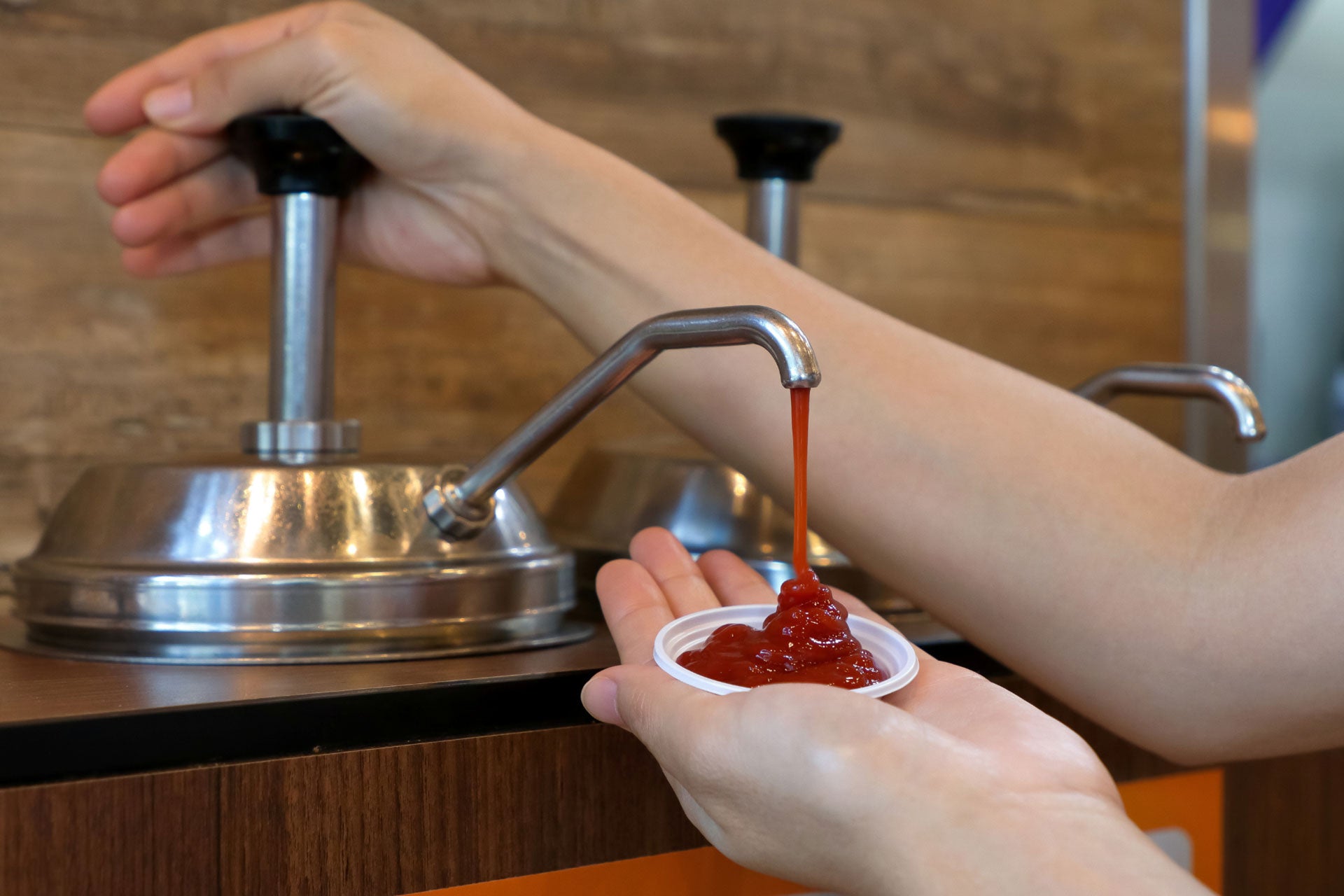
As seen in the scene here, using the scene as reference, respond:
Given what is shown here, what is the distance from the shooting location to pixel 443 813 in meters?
0.66

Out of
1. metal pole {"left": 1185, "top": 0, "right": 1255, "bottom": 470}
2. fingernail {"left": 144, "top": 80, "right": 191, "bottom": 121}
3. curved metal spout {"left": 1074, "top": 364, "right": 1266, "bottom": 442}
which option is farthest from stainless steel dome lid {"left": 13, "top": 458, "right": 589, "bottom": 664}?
metal pole {"left": 1185, "top": 0, "right": 1255, "bottom": 470}

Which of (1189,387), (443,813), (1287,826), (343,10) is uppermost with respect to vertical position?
(343,10)

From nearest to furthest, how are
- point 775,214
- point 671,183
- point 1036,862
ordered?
point 1036,862
point 775,214
point 671,183

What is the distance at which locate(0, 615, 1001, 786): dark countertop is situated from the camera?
58cm

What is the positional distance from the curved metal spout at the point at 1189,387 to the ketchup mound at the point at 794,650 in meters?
0.36

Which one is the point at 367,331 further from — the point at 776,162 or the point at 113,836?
the point at 113,836

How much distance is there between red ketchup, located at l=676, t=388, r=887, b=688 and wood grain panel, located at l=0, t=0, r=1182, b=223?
787 mm

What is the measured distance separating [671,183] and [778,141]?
369mm

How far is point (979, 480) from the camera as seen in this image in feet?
2.61

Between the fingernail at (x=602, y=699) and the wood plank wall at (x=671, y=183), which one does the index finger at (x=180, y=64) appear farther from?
the fingernail at (x=602, y=699)

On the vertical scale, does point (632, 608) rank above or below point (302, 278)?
below

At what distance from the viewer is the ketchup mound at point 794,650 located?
0.61 m

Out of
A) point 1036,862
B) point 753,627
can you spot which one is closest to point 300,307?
point 753,627

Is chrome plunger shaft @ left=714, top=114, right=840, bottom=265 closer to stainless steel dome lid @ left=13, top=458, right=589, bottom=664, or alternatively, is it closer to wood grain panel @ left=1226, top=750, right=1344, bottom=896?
stainless steel dome lid @ left=13, top=458, right=589, bottom=664
